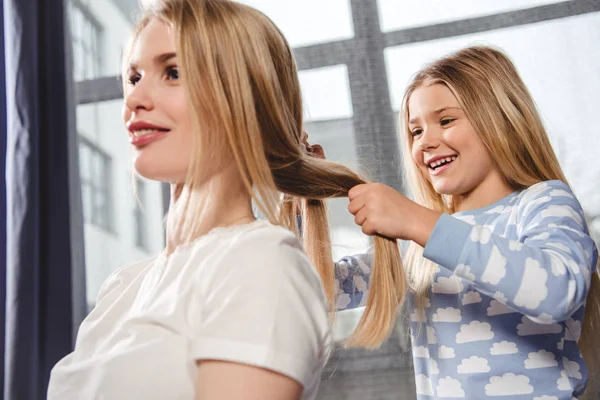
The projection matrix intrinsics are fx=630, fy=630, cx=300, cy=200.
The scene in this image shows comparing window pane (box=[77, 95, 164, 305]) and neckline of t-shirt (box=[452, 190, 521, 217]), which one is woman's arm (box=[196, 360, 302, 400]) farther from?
window pane (box=[77, 95, 164, 305])

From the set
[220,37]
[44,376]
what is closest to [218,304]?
[220,37]

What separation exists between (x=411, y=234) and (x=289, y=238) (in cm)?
29

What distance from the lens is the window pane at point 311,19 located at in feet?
5.25

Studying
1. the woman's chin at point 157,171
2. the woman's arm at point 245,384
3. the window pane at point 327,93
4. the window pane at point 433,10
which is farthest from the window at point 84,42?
the woman's arm at point 245,384

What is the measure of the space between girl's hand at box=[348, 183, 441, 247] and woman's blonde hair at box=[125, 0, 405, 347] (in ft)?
0.12

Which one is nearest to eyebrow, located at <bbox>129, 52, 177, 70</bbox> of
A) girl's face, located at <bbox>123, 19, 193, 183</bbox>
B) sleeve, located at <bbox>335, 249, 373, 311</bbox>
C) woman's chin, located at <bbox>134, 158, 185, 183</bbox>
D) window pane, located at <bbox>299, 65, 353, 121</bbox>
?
girl's face, located at <bbox>123, 19, 193, 183</bbox>

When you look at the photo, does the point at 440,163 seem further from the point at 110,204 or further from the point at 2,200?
the point at 2,200

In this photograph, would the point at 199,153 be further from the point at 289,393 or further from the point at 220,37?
the point at 289,393

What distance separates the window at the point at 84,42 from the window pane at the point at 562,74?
2.54 ft

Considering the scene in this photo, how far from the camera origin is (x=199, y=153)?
64 cm

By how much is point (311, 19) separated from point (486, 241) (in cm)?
98

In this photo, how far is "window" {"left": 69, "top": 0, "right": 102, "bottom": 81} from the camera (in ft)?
5.51

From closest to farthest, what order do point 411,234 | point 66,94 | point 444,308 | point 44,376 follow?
point 411,234
point 444,308
point 44,376
point 66,94

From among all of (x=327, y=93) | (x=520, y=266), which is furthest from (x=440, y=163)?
(x=327, y=93)
